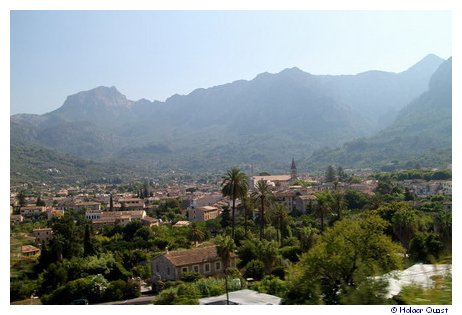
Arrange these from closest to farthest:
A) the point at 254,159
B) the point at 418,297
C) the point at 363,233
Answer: the point at 418,297 < the point at 363,233 < the point at 254,159

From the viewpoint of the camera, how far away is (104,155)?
620ft

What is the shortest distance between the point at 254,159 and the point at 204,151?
30.5 meters

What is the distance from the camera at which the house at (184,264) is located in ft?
65.7

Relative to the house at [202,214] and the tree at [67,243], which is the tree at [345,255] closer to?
the tree at [67,243]

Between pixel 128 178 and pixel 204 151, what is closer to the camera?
pixel 128 178

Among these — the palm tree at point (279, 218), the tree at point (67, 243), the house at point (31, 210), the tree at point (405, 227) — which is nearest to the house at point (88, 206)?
the house at point (31, 210)

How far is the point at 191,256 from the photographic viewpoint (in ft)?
68.5

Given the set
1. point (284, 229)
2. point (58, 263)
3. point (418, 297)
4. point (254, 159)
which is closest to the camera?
point (418, 297)

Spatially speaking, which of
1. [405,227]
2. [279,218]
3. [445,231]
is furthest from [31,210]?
[445,231]

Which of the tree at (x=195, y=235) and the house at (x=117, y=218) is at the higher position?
the tree at (x=195, y=235)

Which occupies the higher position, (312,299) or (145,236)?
(312,299)

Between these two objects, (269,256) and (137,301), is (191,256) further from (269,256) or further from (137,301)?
(137,301)
